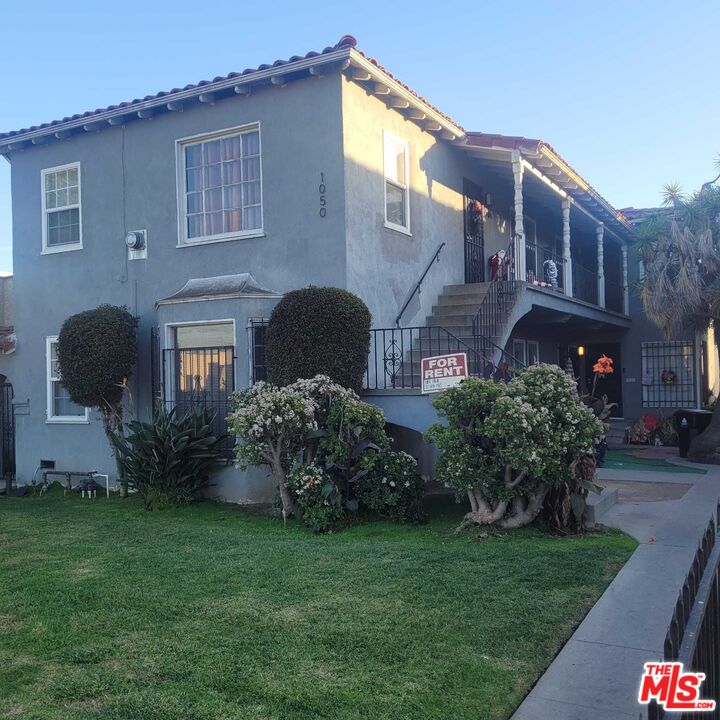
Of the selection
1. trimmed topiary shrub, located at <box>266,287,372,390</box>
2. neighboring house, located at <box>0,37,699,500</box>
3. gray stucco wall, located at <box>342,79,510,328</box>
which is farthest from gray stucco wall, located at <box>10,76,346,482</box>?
trimmed topiary shrub, located at <box>266,287,372,390</box>

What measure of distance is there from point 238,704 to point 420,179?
394 inches

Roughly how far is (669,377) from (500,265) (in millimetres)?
8187

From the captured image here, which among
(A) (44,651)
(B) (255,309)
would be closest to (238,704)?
(A) (44,651)

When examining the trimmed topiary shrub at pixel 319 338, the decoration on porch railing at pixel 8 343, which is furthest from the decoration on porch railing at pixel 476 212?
the decoration on porch railing at pixel 8 343

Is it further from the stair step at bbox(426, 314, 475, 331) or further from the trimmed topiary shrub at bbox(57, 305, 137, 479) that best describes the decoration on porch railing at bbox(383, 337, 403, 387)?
the trimmed topiary shrub at bbox(57, 305, 137, 479)

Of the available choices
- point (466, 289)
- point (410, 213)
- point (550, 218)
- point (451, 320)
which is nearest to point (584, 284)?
point (550, 218)

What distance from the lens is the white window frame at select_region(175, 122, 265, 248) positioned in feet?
35.7

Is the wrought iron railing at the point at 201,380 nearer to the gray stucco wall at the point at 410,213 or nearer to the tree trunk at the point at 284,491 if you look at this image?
the tree trunk at the point at 284,491

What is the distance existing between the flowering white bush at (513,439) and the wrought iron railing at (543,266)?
25.3ft

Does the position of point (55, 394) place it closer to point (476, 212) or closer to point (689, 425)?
point (476, 212)

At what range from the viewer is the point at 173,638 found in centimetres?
469

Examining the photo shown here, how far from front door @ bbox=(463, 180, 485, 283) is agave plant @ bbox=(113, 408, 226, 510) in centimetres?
662

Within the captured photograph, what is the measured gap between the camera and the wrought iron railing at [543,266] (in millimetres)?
15188

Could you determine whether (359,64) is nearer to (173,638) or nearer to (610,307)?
(173,638)
